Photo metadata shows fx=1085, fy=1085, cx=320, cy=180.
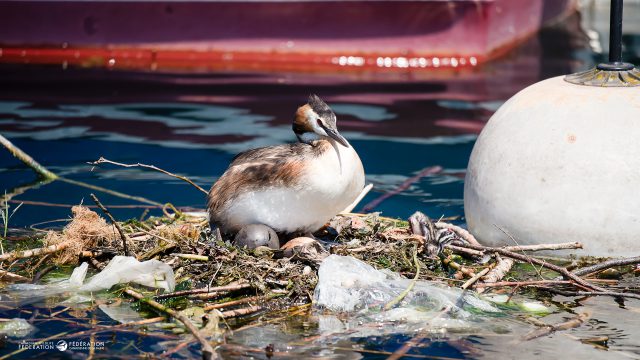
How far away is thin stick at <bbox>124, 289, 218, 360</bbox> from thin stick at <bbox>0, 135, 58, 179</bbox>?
3262 mm

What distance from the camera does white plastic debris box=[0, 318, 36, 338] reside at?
642cm

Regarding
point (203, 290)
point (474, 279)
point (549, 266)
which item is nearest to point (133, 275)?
point (203, 290)

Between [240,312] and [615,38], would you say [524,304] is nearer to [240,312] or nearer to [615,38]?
[240,312]

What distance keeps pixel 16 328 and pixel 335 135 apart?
245cm

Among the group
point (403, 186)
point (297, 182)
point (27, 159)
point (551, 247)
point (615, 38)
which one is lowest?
point (403, 186)

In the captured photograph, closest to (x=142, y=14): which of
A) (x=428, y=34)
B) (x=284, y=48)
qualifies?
(x=284, y=48)

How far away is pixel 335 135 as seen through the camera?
24.4 ft

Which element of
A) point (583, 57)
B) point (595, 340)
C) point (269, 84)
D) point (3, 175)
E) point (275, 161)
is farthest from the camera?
point (583, 57)

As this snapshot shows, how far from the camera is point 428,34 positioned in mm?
17188

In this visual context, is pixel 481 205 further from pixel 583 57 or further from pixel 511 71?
pixel 583 57

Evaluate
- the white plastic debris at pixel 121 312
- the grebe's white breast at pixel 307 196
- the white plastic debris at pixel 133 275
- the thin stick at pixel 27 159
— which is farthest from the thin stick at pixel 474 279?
the thin stick at pixel 27 159

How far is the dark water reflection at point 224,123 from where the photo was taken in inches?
440

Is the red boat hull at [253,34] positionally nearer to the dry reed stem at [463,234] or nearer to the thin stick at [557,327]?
the dry reed stem at [463,234]

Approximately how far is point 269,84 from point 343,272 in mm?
9627
